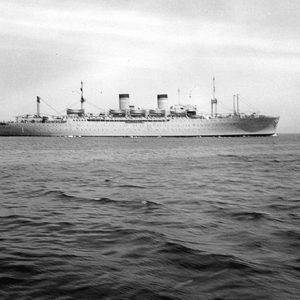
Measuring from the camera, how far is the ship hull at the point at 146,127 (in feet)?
252

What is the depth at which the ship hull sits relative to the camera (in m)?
76.7

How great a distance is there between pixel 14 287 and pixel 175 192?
712 centimetres

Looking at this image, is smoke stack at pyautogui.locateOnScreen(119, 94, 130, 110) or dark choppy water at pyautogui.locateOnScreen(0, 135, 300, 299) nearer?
dark choppy water at pyautogui.locateOnScreen(0, 135, 300, 299)

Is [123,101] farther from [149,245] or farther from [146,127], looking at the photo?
[149,245]

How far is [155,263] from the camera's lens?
456cm

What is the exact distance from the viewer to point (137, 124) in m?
78.2

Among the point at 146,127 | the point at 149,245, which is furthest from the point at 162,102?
the point at 149,245

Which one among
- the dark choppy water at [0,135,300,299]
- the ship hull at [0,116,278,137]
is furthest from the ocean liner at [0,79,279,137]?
the dark choppy water at [0,135,300,299]

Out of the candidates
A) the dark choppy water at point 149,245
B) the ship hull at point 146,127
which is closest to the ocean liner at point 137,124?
the ship hull at point 146,127

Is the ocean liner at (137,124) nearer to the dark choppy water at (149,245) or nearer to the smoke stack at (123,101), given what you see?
the smoke stack at (123,101)

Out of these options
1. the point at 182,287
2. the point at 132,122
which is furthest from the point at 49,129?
the point at 182,287

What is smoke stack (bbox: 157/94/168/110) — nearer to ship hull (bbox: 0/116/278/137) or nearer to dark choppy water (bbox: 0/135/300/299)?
ship hull (bbox: 0/116/278/137)

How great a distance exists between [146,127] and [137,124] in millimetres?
2192

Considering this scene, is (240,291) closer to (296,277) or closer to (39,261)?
(296,277)
